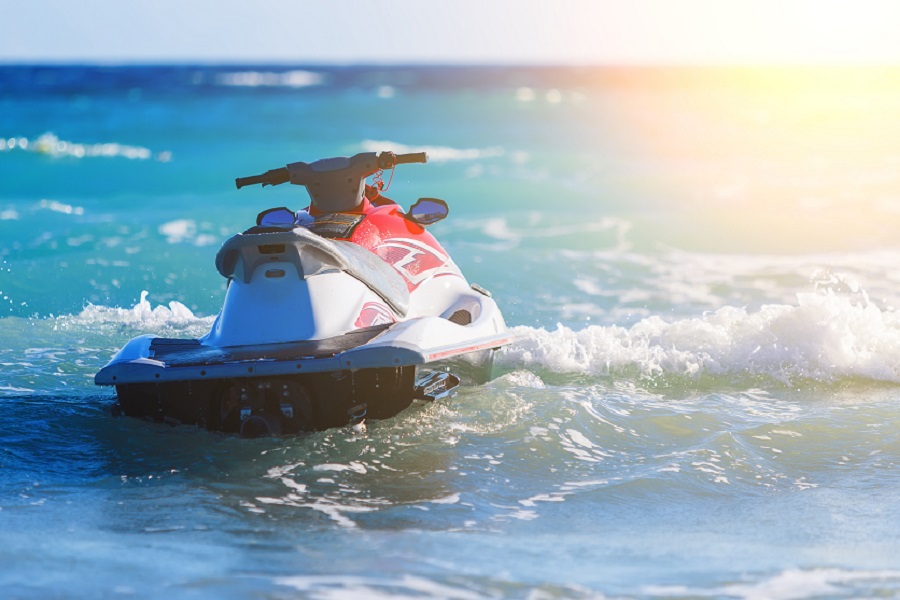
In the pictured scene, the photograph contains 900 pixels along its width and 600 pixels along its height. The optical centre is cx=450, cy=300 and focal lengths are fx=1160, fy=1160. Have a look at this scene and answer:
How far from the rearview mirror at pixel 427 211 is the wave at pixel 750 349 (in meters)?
1.32

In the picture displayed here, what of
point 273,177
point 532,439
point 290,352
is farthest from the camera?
point 273,177

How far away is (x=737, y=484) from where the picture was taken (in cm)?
531

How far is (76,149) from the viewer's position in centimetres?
2575

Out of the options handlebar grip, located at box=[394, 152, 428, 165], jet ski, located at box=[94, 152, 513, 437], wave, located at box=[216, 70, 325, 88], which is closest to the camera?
jet ski, located at box=[94, 152, 513, 437]

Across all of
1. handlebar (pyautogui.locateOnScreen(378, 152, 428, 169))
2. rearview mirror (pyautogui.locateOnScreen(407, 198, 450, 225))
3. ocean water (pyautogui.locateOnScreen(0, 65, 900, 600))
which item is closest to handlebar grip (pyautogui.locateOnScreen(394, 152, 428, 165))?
handlebar (pyautogui.locateOnScreen(378, 152, 428, 169))

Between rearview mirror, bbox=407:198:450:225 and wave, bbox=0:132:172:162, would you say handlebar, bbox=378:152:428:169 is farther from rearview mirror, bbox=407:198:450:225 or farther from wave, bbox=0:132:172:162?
wave, bbox=0:132:172:162

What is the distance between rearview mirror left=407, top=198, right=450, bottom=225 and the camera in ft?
22.3

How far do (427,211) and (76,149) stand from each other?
68.2 feet

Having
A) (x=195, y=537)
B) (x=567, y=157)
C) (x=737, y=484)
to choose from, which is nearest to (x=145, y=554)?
(x=195, y=537)

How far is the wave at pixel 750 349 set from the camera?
293 inches

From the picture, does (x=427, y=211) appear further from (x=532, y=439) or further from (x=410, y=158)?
(x=532, y=439)

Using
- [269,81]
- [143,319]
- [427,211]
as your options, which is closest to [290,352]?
[427,211]

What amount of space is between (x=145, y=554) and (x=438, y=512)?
121 cm

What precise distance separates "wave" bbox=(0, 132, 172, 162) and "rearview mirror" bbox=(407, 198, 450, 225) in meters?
18.2
